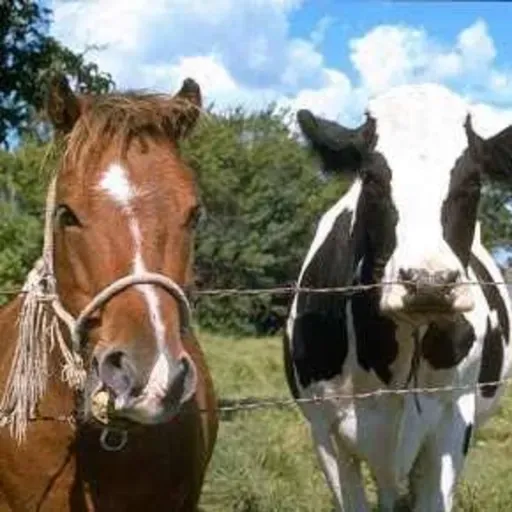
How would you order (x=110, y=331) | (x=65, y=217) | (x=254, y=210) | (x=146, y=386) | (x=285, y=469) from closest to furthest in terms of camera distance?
1. (x=146, y=386)
2. (x=110, y=331)
3. (x=65, y=217)
4. (x=285, y=469)
5. (x=254, y=210)

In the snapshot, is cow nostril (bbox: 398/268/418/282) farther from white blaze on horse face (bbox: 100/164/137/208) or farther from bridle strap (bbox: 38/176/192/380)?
white blaze on horse face (bbox: 100/164/137/208)

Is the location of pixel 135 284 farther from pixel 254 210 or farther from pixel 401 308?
pixel 254 210

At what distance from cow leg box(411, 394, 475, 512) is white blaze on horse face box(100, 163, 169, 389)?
2.44 metres

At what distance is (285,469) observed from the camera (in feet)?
27.1

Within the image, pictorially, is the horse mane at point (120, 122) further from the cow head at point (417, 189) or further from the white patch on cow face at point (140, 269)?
the cow head at point (417, 189)

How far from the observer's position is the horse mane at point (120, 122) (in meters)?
3.58

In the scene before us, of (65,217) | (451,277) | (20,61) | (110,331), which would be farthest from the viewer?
(20,61)

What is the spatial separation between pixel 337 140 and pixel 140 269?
2.21m

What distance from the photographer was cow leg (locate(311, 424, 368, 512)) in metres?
5.86

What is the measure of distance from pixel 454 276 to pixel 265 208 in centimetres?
2960

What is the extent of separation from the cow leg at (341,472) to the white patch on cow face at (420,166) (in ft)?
4.32

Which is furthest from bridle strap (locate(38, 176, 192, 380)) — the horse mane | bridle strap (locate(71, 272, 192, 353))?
the horse mane

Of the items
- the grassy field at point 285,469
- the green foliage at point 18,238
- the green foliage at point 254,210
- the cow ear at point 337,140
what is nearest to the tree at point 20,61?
the green foliage at point 18,238

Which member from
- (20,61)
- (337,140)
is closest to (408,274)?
(337,140)
